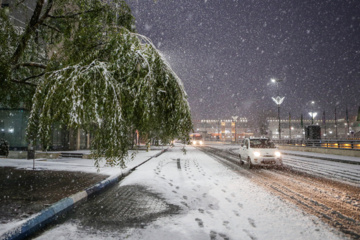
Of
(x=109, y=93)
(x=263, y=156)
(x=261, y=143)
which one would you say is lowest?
(x=263, y=156)

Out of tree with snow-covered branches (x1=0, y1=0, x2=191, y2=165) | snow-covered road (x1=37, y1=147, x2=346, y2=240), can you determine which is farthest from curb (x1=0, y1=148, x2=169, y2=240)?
tree with snow-covered branches (x1=0, y1=0, x2=191, y2=165)

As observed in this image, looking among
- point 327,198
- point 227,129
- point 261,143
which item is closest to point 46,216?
point 327,198

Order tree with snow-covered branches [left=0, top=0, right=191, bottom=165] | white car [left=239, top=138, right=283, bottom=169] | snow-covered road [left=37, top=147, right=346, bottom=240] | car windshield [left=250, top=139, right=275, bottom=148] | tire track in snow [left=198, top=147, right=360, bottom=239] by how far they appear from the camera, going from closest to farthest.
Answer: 1. snow-covered road [left=37, top=147, right=346, bottom=240]
2. tire track in snow [left=198, top=147, right=360, bottom=239]
3. tree with snow-covered branches [left=0, top=0, right=191, bottom=165]
4. white car [left=239, top=138, right=283, bottom=169]
5. car windshield [left=250, top=139, right=275, bottom=148]

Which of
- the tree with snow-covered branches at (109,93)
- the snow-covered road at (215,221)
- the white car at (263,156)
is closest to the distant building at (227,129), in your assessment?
the white car at (263,156)

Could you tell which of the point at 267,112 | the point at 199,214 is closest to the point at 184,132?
the point at 199,214

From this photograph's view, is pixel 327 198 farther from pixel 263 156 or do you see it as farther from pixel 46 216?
pixel 46 216

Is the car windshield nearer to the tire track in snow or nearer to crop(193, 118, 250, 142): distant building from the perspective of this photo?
the tire track in snow

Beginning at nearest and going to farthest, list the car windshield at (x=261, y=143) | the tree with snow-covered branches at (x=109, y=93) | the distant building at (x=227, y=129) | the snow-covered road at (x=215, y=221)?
the snow-covered road at (x=215, y=221)
the tree with snow-covered branches at (x=109, y=93)
the car windshield at (x=261, y=143)
the distant building at (x=227, y=129)

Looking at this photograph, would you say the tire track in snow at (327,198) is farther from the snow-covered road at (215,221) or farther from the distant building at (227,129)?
the distant building at (227,129)

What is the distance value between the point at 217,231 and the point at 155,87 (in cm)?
346

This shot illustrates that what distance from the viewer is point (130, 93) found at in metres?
6.02

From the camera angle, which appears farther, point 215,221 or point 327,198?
point 327,198

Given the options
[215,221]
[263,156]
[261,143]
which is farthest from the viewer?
[261,143]

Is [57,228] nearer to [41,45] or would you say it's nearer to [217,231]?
[217,231]
